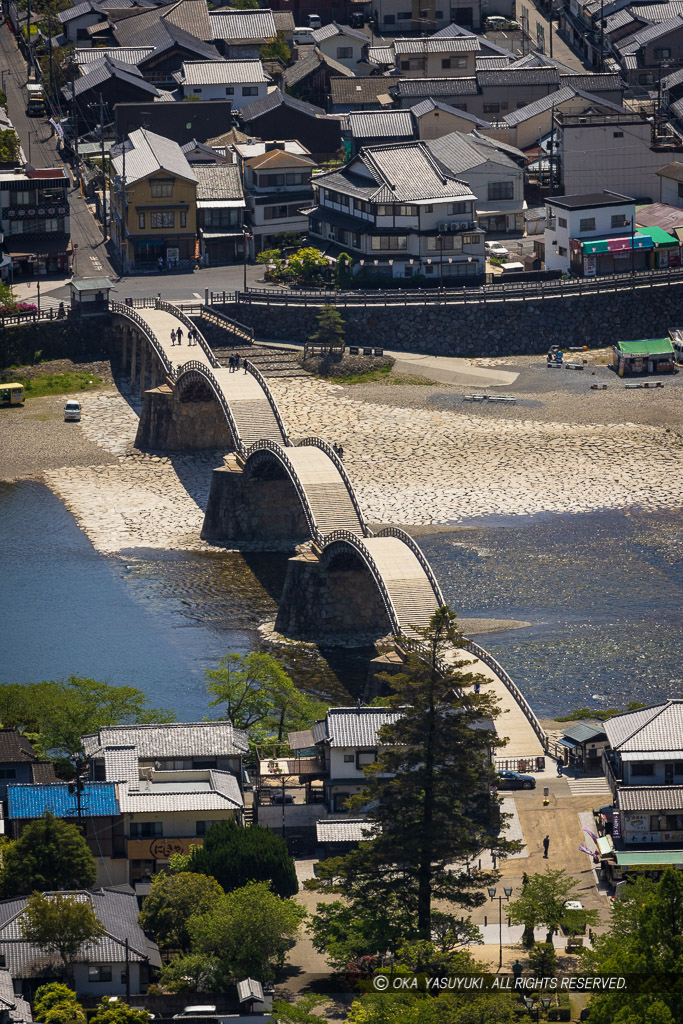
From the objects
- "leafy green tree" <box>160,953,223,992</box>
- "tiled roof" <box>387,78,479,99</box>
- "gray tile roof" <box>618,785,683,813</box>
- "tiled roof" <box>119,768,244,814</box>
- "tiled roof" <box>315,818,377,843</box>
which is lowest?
"leafy green tree" <box>160,953,223,992</box>

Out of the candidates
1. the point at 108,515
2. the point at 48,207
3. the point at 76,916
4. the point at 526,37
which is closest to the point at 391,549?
the point at 108,515

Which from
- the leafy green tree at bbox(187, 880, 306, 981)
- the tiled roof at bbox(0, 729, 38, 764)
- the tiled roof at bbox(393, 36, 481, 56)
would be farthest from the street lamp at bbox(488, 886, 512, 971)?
the tiled roof at bbox(393, 36, 481, 56)

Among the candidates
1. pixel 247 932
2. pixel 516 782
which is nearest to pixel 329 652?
pixel 516 782

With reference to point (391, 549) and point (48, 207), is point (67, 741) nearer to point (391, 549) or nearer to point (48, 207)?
point (391, 549)

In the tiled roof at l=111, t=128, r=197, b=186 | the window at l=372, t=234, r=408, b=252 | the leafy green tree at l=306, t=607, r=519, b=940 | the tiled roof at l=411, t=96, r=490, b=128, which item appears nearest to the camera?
the leafy green tree at l=306, t=607, r=519, b=940

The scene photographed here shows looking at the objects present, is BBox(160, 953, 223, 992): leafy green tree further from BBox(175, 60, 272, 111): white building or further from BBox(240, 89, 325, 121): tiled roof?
BBox(175, 60, 272, 111): white building
